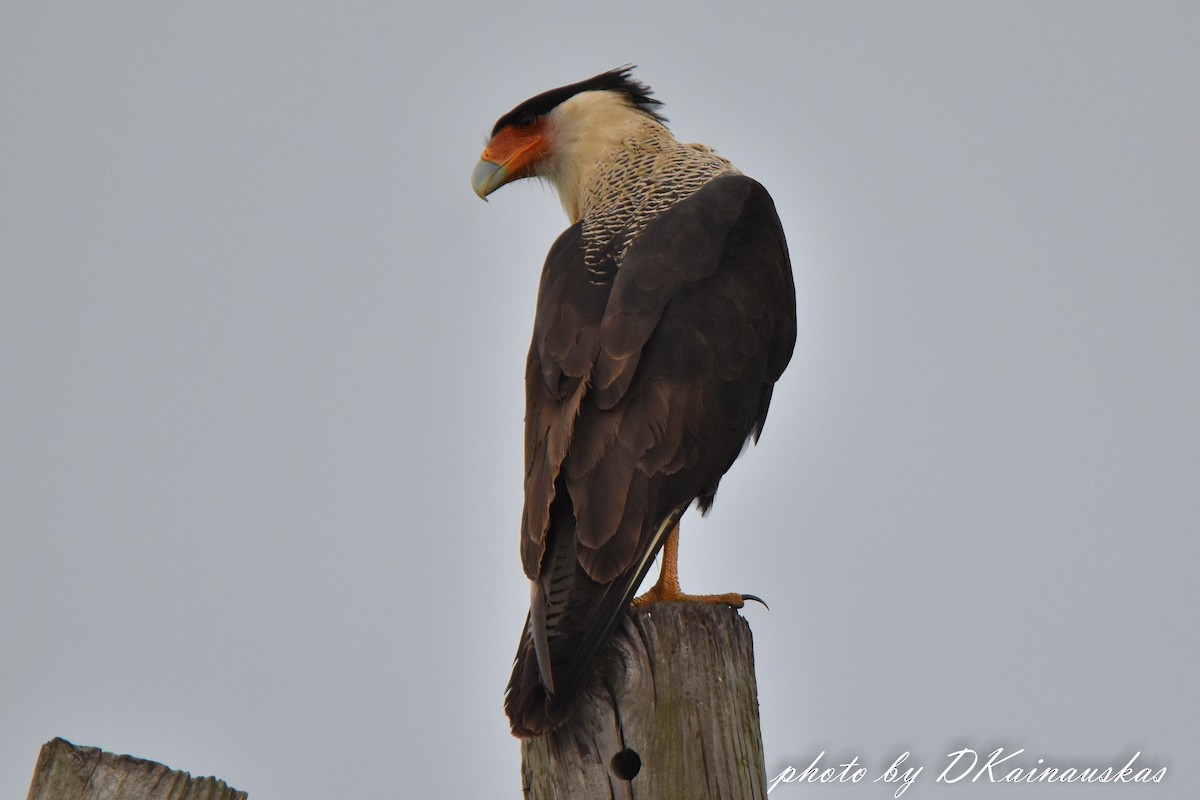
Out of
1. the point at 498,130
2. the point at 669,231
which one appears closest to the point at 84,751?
the point at 669,231

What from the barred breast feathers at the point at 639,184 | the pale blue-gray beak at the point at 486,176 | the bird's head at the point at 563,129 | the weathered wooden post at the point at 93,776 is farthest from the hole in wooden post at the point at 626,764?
the pale blue-gray beak at the point at 486,176

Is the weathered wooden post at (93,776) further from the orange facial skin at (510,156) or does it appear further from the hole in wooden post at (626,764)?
the orange facial skin at (510,156)

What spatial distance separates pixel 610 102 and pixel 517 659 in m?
3.13

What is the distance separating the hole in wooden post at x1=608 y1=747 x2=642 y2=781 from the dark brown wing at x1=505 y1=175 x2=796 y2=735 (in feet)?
0.56

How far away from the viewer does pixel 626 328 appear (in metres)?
4.18

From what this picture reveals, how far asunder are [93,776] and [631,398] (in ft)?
6.50

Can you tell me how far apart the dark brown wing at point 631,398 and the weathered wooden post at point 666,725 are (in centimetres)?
8

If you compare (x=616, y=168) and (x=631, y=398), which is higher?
(x=616, y=168)

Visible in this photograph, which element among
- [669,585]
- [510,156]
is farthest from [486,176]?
[669,585]

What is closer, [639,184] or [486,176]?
[639,184]

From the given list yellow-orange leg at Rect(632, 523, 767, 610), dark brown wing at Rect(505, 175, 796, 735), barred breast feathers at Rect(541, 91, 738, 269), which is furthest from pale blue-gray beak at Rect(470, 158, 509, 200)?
yellow-orange leg at Rect(632, 523, 767, 610)

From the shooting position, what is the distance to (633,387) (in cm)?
407

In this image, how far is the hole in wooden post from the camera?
2.97 metres

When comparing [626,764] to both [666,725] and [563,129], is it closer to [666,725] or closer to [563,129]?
[666,725]
